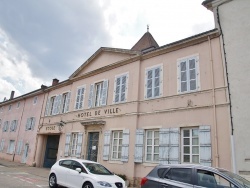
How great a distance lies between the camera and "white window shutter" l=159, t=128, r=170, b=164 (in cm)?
1106

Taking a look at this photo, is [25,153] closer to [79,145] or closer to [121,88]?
[79,145]

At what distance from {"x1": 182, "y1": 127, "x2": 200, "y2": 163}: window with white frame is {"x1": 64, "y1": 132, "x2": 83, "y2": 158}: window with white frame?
767 centimetres

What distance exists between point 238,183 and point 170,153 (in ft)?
19.5

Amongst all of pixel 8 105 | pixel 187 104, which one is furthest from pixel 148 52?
pixel 8 105

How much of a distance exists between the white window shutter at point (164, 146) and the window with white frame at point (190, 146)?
2.52 ft

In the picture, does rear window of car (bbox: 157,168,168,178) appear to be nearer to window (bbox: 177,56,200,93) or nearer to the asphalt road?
window (bbox: 177,56,200,93)

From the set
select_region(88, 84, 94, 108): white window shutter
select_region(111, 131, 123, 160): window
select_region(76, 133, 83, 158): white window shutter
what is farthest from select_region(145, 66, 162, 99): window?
select_region(76, 133, 83, 158): white window shutter

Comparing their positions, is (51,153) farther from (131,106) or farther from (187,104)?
(187,104)

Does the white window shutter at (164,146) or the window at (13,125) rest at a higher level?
the window at (13,125)

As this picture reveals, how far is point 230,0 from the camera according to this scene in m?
10.8

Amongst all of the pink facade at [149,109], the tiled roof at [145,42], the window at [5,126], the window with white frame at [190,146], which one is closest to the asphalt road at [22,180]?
the pink facade at [149,109]

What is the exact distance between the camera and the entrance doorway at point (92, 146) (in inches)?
591

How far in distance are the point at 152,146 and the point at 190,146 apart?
2.13m

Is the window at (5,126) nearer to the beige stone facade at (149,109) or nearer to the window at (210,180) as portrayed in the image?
the beige stone facade at (149,109)
